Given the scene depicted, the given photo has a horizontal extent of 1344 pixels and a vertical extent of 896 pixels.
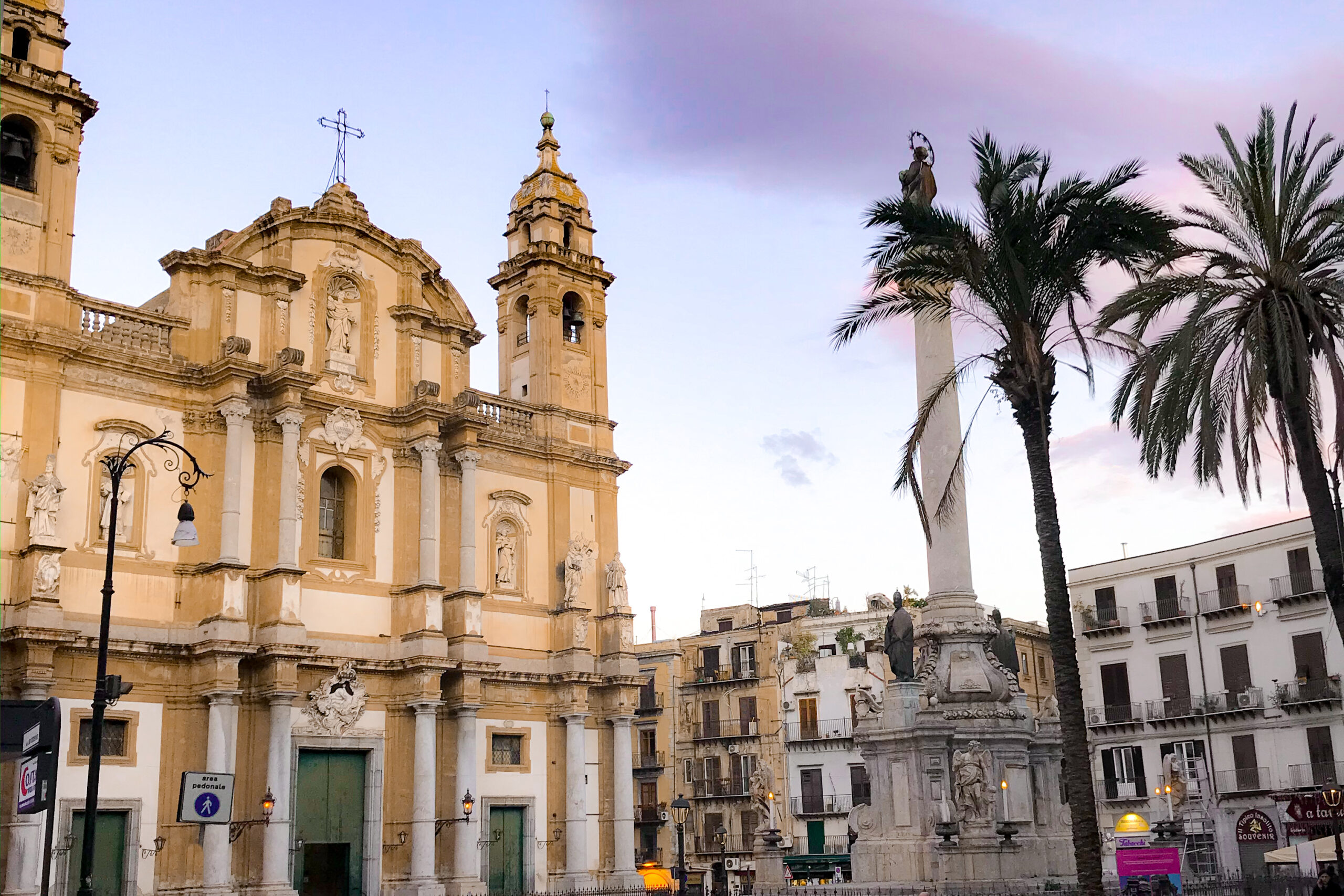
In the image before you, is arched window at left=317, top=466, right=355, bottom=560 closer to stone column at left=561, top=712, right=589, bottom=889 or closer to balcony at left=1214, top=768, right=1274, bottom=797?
stone column at left=561, top=712, right=589, bottom=889

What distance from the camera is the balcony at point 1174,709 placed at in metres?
43.3

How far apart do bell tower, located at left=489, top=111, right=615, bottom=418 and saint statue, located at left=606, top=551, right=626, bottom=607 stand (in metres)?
4.54

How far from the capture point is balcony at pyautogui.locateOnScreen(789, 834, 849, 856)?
50.9m

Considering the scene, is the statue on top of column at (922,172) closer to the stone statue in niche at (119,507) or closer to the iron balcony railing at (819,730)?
the stone statue in niche at (119,507)

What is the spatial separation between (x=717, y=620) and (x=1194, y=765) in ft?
77.4

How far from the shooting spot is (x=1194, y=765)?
43.2 m

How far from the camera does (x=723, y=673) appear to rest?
57.0m

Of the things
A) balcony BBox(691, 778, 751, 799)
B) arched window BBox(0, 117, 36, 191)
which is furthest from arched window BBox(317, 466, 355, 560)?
balcony BBox(691, 778, 751, 799)

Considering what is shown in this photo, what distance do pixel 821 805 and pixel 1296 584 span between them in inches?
788

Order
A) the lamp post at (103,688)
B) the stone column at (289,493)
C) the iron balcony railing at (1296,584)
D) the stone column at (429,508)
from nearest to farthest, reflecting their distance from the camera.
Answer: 1. the lamp post at (103,688)
2. the stone column at (289,493)
3. the stone column at (429,508)
4. the iron balcony railing at (1296,584)

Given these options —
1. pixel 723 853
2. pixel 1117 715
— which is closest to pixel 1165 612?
pixel 1117 715

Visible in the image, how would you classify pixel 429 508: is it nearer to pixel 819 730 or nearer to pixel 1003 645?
pixel 1003 645

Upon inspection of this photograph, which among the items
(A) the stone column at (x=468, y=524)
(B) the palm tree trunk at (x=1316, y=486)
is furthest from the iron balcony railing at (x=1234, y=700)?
Answer: (B) the palm tree trunk at (x=1316, y=486)

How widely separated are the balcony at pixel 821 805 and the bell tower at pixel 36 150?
35.4 m
